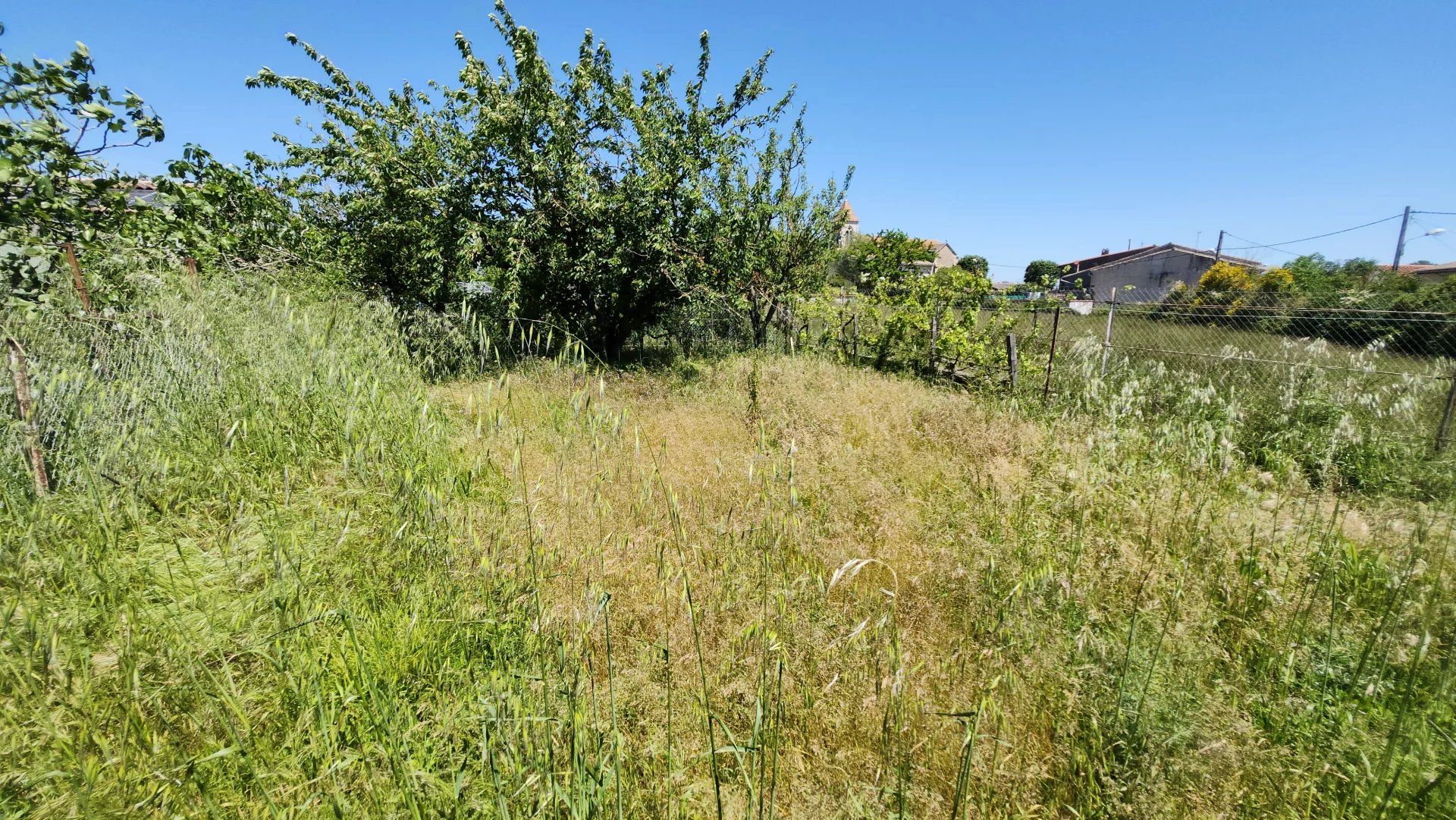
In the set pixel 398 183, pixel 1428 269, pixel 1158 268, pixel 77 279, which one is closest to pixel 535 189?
pixel 398 183

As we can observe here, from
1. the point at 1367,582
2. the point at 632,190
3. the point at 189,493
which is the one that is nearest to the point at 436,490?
the point at 189,493

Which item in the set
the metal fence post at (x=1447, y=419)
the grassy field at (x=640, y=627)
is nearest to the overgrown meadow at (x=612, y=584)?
the grassy field at (x=640, y=627)

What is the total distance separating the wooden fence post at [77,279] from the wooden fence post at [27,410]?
758 millimetres

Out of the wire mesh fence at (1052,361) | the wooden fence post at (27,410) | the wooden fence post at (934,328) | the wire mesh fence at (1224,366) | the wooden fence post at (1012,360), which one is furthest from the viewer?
the wooden fence post at (934,328)

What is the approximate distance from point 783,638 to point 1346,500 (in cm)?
381

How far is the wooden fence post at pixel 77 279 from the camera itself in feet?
8.72

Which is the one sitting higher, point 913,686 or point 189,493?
point 189,493

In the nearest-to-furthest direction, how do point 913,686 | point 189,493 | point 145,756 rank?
point 145,756
point 913,686
point 189,493

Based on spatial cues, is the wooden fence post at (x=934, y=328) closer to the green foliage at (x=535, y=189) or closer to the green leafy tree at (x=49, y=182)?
the green foliage at (x=535, y=189)

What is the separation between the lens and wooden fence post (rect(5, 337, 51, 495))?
2.10m

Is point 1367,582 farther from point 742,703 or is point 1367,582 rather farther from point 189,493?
point 189,493

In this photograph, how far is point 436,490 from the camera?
2602 millimetres

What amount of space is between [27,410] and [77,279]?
3.65 feet

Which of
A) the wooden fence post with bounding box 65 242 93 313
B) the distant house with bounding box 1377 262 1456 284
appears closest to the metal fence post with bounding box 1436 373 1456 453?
the wooden fence post with bounding box 65 242 93 313
